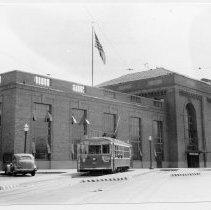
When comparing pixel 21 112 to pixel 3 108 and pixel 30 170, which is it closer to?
pixel 3 108

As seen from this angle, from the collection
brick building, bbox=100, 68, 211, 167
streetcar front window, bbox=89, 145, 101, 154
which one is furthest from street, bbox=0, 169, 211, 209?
brick building, bbox=100, 68, 211, 167

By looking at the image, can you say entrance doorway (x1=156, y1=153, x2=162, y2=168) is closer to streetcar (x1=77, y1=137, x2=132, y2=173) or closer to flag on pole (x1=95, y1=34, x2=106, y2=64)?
flag on pole (x1=95, y1=34, x2=106, y2=64)

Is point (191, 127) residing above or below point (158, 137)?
above

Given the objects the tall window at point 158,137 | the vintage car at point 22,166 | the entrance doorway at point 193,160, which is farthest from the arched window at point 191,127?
the vintage car at point 22,166

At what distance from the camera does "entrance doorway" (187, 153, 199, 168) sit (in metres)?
62.6

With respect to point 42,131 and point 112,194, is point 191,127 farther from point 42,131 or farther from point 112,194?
point 112,194

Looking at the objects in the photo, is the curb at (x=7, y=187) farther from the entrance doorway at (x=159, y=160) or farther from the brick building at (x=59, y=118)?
the entrance doorway at (x=159, y=160)

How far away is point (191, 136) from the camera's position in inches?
2552

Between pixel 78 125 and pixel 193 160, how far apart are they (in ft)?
83.8

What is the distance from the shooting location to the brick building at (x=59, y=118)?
3856 centimetres

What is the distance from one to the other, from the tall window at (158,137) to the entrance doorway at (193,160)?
18.7 feet

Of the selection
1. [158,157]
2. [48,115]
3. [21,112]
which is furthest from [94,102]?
[158,157]

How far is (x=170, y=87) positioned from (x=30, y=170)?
3583cm

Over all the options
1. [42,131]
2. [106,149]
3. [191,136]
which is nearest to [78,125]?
[42,131]
